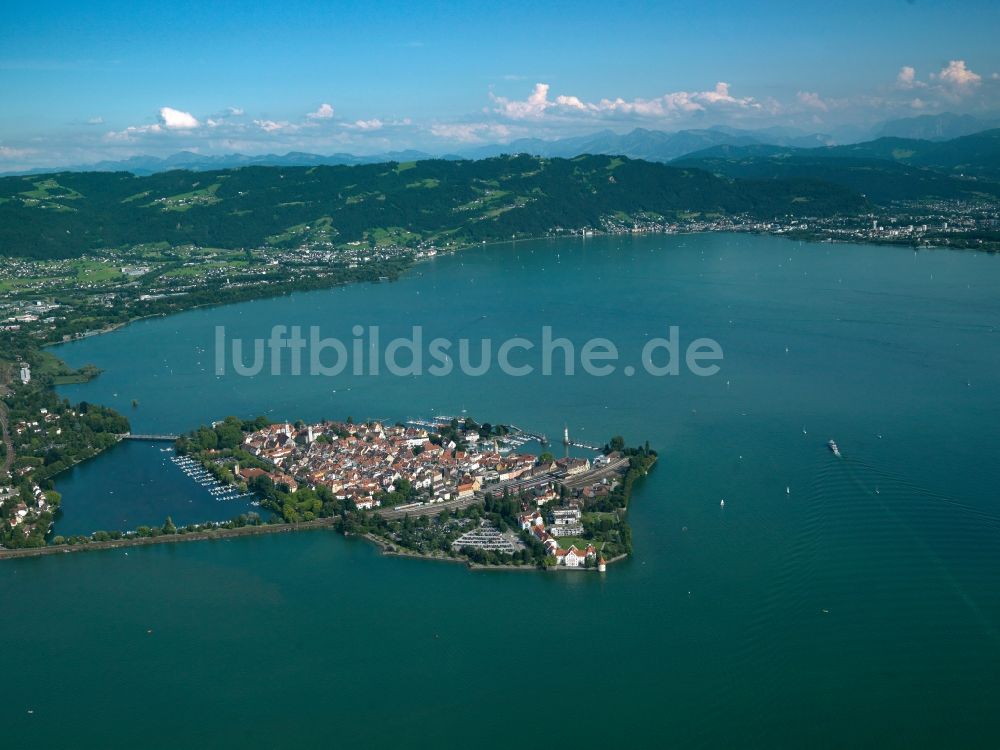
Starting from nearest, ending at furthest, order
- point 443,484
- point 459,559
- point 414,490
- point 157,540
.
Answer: point 459,559 → point 157,540 → point 414,490 → point 443,484

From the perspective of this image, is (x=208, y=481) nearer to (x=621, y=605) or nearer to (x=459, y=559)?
(x=459, y=559)

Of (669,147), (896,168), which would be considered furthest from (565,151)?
(896,168)

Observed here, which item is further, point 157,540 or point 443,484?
point 443,484

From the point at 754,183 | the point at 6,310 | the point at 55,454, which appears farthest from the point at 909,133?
the point at 55,454

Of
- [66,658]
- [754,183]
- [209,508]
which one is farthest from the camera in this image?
[754,183]

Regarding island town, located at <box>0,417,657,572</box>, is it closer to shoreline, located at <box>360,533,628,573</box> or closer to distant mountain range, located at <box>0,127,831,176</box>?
shoreline, located at <box>360,533,628,573</box>

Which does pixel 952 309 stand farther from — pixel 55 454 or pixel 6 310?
pixel 6 310
